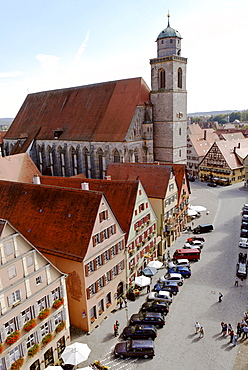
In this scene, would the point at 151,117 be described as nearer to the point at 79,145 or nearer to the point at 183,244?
the point at 79,145

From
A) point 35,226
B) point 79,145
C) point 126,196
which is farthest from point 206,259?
point 79,145

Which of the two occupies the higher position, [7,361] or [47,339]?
[7,361]

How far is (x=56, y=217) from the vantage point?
74.0 feet

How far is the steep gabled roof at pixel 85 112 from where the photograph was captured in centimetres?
4872

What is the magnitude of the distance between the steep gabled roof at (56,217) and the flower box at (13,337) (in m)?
5.94

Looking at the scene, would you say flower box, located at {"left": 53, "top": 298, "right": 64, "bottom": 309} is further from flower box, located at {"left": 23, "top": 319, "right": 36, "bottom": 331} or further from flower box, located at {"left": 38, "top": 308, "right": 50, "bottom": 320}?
flower box, located at {"left": 23, "top": 319, "right": 36, "bottom": 331}

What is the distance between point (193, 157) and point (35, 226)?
204 ft

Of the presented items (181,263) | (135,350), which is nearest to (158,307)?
(135,350)

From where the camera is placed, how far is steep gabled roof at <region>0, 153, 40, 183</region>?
123ft

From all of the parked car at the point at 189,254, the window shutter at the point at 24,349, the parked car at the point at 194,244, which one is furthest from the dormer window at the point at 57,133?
the window shutter at the point at 24,349

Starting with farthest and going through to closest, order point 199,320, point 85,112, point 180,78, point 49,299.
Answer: point 85,112 < point 180,78 < point 199,320 < point 49,299

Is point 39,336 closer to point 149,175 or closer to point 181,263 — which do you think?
point 181,263

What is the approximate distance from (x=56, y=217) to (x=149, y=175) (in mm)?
14929

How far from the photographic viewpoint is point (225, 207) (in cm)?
5178
